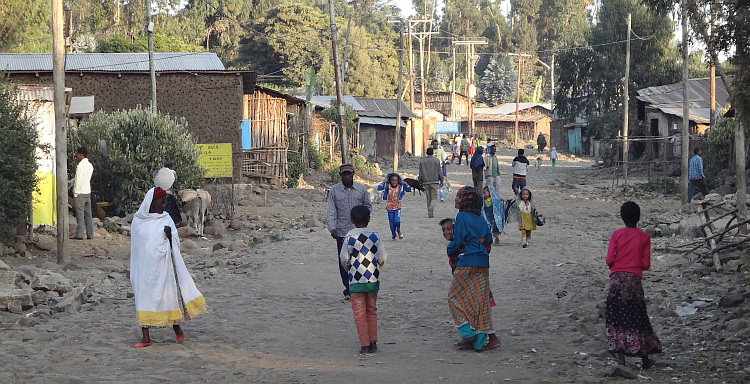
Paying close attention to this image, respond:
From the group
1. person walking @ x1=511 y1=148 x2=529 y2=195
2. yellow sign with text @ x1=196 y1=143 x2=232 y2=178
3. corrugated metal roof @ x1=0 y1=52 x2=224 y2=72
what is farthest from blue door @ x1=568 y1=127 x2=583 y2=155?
yellow sign with text @ x1=196 y1=143 x2=232 y2=178

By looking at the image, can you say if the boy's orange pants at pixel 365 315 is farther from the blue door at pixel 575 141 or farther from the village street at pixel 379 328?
the blue door at pixel 575 141

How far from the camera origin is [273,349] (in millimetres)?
→ 7344

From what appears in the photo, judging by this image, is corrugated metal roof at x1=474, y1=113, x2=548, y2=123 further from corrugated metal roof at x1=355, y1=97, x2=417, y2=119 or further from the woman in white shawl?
the woman in white shawl

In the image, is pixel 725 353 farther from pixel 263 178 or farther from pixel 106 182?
pixel 263 178

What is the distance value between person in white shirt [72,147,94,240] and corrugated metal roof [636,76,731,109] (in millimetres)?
23842

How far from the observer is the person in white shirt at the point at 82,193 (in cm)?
1452

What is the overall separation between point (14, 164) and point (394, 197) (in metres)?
6.52

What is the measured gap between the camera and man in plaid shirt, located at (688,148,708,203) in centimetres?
2111

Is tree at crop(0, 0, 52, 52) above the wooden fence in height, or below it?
above

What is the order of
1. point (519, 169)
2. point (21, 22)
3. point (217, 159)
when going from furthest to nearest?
1. point (21, 22)
2. point (217, 159)
3. point (519, 169)

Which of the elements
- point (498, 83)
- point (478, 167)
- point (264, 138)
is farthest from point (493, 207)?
point (498, 83)

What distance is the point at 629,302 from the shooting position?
6285mm

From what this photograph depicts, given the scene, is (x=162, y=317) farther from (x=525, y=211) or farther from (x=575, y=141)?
(x=575, y=141)

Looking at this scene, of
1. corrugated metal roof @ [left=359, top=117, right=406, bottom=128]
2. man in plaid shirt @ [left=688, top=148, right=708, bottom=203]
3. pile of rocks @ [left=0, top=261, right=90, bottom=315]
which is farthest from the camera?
corrugated metal roof @ [left=359, top=117, right=406, bottom=128]
